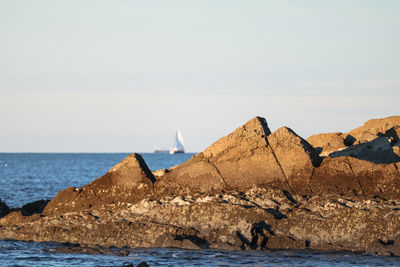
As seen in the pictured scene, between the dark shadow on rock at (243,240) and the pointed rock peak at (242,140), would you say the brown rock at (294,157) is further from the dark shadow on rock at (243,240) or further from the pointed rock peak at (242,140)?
the dark shadow on rock at (243,240)

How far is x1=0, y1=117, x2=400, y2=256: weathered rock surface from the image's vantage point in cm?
1939

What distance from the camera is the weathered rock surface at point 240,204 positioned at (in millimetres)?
19391

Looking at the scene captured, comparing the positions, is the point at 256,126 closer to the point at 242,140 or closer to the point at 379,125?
the point at 242,140

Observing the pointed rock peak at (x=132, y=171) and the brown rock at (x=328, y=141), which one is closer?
the pointed rock peak at (x=132, y=171)

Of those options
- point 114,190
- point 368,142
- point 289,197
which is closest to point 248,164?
point 289,197

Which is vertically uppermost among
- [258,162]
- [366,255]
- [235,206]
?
[258,162]

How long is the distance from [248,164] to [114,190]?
4.61 metres

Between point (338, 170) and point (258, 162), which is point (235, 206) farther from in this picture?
point (338, 170)

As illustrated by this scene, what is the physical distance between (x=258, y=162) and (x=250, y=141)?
2.50 ft

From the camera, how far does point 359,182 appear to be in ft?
69.7

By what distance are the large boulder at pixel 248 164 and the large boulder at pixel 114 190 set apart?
62 centimetres

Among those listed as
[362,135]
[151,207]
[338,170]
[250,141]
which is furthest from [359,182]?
[362,135]

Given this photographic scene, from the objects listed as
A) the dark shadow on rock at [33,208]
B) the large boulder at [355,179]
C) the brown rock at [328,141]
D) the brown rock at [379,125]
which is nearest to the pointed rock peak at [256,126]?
the large boulder at [355,179]

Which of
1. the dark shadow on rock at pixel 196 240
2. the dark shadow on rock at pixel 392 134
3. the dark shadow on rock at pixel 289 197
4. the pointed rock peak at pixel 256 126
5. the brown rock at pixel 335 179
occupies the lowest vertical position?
the dark shadow on rock at pixel 196 240
